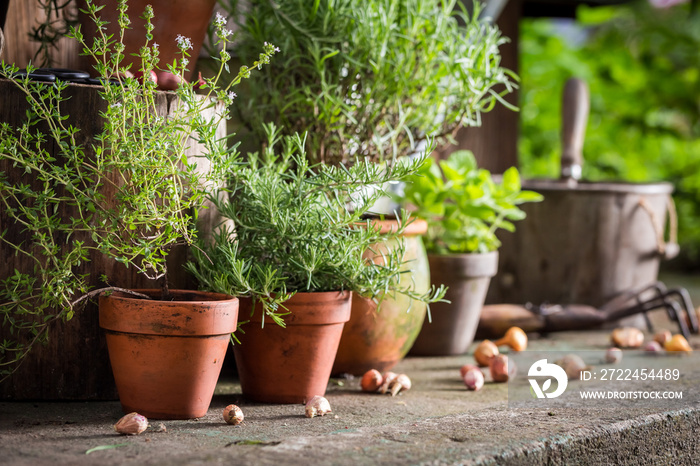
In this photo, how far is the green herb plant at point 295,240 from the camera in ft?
6.31

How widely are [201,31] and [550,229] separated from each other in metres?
2.01

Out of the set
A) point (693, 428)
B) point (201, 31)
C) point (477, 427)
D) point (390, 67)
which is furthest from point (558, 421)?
point (201, 31)

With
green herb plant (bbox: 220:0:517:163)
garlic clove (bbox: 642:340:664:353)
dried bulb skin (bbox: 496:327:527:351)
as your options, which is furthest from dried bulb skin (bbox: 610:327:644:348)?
green herb plant (bbox: 220:0:517:163)

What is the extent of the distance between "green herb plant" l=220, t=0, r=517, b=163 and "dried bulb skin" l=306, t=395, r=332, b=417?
0.83 metres

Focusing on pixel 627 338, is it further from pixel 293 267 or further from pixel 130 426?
pixel 130 426

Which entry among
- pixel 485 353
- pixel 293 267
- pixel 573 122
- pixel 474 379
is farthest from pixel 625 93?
pixel 293 267

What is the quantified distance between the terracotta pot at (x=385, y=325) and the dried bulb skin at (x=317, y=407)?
1.46 feet

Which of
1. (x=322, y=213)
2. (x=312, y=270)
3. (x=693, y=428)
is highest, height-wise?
(x=322, y=213)

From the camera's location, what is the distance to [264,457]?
1.50 meters

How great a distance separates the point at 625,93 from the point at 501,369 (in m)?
5.65

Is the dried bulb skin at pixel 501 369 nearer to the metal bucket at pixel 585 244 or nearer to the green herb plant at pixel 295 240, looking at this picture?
Answer: the green herb plant at pixel 295 240

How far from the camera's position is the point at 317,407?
77.0 inches

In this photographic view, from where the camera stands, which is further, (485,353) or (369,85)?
(485,353)

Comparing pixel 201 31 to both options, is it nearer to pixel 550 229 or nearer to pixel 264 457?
pixel 264 457
